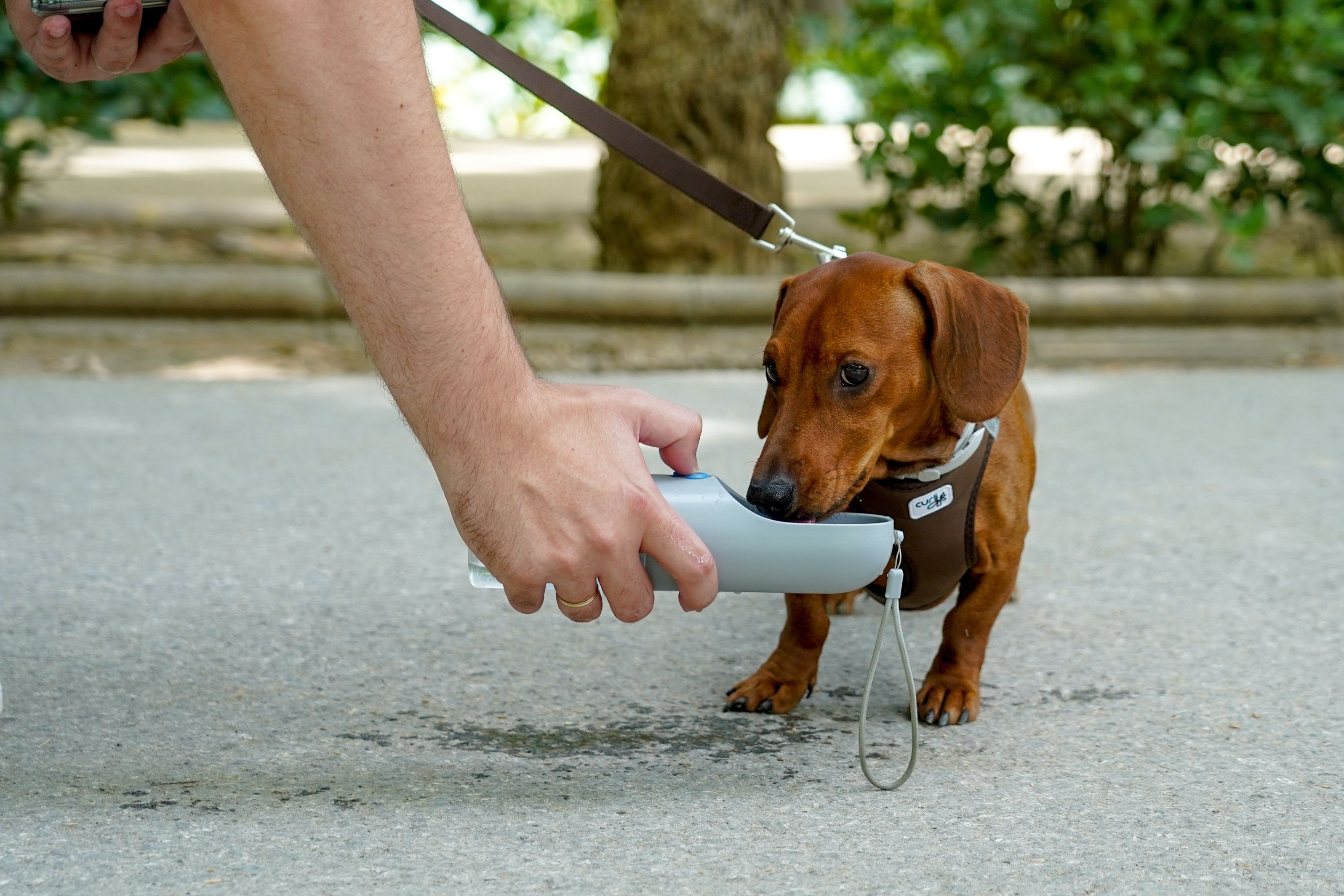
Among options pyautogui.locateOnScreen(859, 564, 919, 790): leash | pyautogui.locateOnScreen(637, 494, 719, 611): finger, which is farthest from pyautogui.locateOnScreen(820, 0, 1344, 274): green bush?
pyautogui.locateOnScreen(637, 494, 719, 611): finger

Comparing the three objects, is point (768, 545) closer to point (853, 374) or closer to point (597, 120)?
point (853, 374)

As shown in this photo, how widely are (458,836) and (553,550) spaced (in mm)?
535

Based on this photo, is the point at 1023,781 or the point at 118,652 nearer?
the point at 1023,781

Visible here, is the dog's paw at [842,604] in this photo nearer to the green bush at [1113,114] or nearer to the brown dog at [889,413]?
the brown dog at [889,413]

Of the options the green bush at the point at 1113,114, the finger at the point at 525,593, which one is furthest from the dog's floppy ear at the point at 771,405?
the green bush at the point at 1113,114

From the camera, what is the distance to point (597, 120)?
88.9 inches

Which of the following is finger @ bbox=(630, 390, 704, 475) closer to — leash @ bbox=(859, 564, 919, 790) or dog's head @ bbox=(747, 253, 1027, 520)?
dog's head @ bbox=(747, 253, 1027, 520)

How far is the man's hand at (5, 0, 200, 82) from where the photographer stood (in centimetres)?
210

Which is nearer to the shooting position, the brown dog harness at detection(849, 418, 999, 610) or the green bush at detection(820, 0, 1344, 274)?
the brown dog harness at detection(849, 418, 999, 610)

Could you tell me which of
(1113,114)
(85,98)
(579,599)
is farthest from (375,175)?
(85,98)

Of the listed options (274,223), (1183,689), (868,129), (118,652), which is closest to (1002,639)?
(1183,689)

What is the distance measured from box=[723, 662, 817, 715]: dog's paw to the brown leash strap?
30.7 inches

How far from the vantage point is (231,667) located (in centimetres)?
257

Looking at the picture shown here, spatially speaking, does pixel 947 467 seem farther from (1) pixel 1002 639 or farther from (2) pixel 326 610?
(2) pixel 326 610
